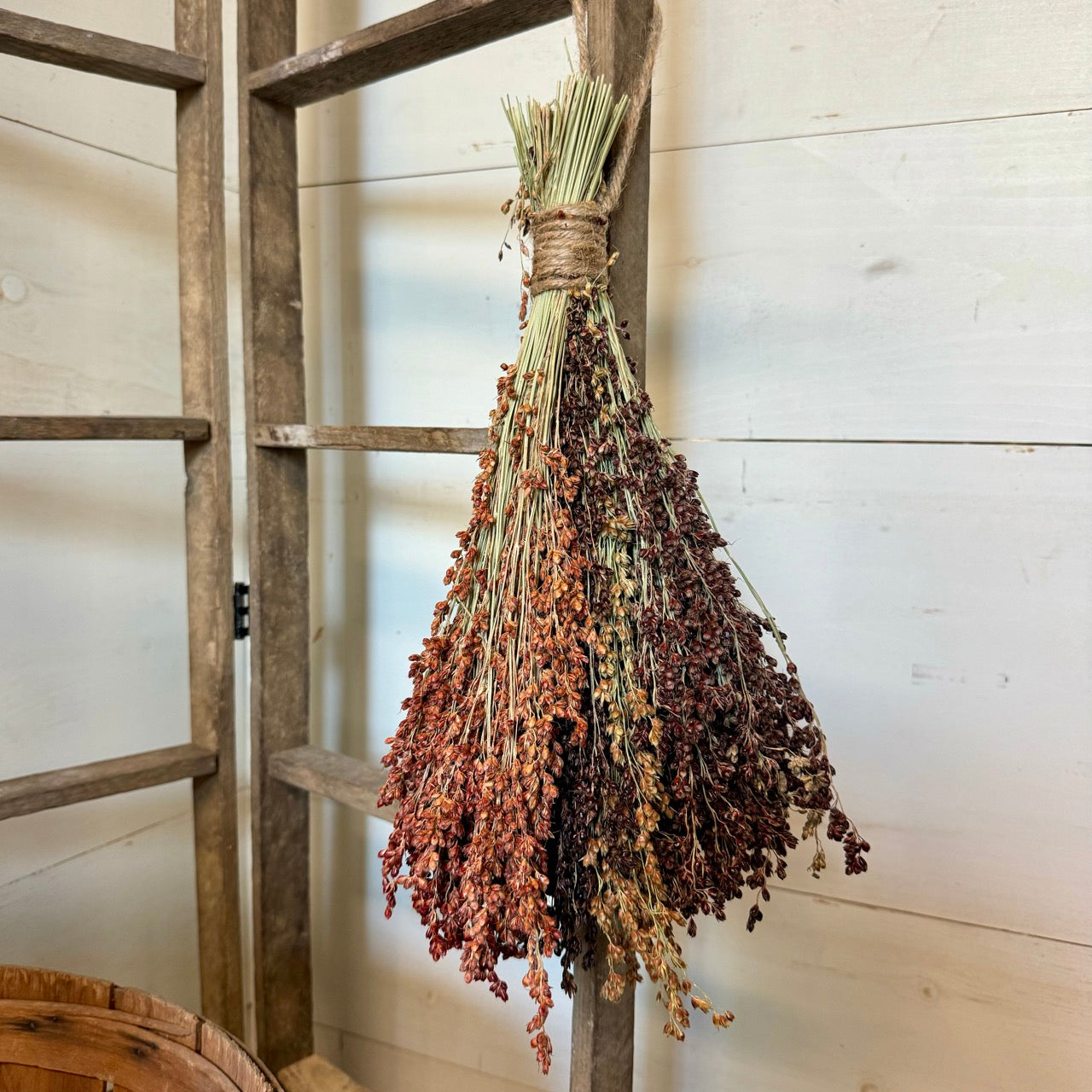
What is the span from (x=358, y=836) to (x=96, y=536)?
551mm

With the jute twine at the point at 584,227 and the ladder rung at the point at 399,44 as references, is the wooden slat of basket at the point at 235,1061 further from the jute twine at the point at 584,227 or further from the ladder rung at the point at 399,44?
the ladder rung at the point at 399,44

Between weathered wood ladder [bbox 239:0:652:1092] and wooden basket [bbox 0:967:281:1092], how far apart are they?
0.27m

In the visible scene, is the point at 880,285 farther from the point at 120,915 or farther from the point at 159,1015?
the point at 120,915

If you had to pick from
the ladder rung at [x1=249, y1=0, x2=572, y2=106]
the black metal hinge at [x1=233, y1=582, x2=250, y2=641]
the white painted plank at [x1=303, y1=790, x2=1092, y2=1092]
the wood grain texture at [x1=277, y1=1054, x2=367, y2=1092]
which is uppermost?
the ladder rung at [x1=249, y1=0, x2=572, y2=106]

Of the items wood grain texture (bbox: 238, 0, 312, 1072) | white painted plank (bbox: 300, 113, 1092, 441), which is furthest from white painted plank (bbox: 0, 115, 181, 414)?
white painted plank (bbox: 300, 113, 1092, 441)

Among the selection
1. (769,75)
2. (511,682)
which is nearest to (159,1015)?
(511,682)

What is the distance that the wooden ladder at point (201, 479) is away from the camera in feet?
3.29

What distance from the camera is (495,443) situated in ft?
2.40

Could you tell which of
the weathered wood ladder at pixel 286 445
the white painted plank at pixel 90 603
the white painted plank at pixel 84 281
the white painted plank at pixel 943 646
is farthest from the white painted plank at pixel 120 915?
the white painted plank at pixel 943 646

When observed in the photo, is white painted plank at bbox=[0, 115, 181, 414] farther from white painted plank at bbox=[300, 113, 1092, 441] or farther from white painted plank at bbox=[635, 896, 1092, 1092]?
white painted plank at bbox=[635, 896, 1092, 1092]

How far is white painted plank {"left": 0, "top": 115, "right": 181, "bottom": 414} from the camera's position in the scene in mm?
1090

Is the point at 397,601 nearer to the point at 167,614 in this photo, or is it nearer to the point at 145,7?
the point at 167,614

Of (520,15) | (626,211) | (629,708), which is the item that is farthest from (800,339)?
(629,708)

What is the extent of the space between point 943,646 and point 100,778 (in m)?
0.91
